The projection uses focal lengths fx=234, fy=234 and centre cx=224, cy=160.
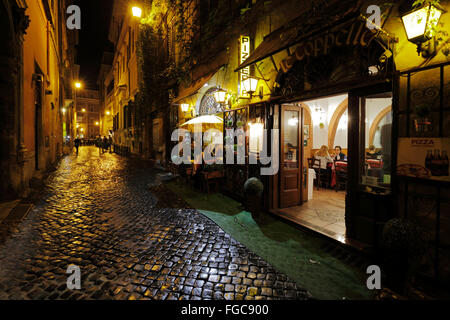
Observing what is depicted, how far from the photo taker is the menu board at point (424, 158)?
3215 millimetres

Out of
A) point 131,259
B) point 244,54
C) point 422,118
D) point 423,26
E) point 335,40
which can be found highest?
point 244,54

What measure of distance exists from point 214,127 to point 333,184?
5.56 metres

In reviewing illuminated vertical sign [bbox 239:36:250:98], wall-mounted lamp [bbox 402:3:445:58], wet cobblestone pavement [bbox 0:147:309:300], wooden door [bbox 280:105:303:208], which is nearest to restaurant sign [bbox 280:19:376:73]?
wall-mounted lamp [bbox 402:3:445:58]

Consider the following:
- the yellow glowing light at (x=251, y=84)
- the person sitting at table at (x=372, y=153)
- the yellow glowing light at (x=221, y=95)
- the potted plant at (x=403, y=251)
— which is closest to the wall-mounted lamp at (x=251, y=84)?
the yellow glowing light at (x=251, y=84)

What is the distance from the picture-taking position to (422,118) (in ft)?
11.3

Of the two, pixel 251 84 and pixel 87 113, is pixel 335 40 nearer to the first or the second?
pixel 251 84

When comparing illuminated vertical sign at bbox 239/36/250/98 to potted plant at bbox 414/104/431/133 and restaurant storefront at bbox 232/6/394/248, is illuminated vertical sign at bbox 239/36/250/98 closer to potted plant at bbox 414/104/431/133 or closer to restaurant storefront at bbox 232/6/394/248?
restaurant storefront at bbox 232/6/394/248

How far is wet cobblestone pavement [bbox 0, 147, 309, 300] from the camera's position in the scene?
315cm

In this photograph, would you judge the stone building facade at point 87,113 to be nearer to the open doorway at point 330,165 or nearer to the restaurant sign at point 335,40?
the open doorway at point 330,165

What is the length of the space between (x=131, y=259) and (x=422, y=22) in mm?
5681

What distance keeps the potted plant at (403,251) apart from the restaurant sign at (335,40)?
294cm

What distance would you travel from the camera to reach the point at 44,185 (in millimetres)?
9438

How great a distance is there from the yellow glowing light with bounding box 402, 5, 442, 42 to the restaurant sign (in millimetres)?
498

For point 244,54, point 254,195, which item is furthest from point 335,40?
point 254,195
